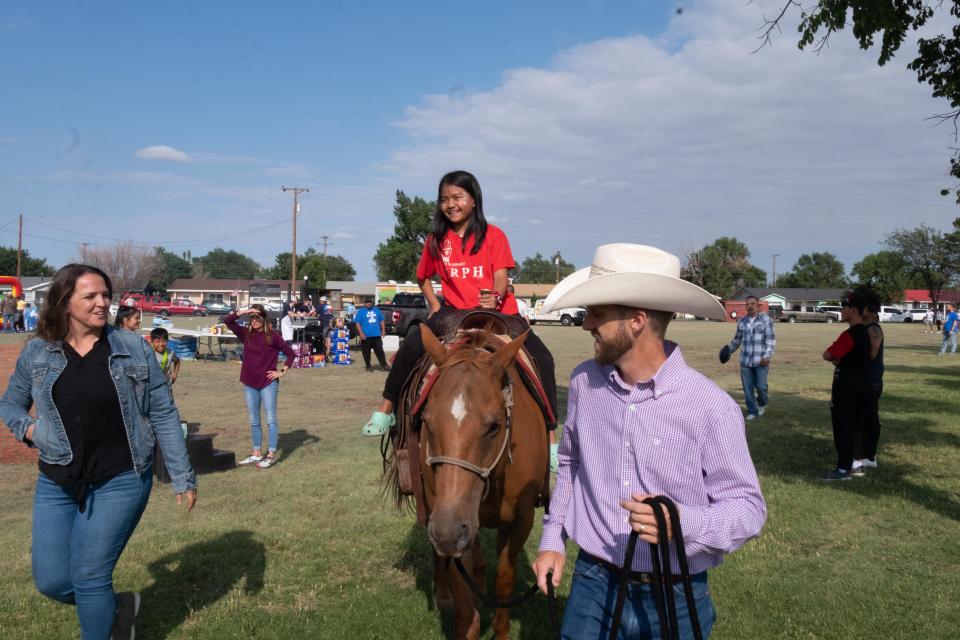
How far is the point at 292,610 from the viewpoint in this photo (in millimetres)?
5098

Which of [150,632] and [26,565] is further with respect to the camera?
[26,565]

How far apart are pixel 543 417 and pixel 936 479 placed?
6.81m

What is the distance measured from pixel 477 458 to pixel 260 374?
6.84m

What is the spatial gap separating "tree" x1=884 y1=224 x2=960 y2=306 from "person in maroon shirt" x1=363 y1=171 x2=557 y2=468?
261ft

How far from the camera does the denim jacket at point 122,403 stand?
3.75m

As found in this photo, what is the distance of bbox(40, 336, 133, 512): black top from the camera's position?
146 inches

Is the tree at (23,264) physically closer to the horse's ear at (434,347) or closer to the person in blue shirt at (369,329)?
the person in blue shirt at (369,329)

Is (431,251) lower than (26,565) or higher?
higher

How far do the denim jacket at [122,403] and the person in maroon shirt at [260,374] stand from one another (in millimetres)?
5000

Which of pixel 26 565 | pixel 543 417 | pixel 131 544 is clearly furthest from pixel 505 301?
pixel 26 565

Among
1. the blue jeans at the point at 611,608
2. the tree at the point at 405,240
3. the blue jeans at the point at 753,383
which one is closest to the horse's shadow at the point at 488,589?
the blue jeans at the point at 611,608

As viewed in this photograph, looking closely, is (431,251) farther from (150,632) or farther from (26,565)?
(26,565)

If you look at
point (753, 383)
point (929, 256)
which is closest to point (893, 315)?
point (929, 256)

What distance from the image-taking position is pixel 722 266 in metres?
102
